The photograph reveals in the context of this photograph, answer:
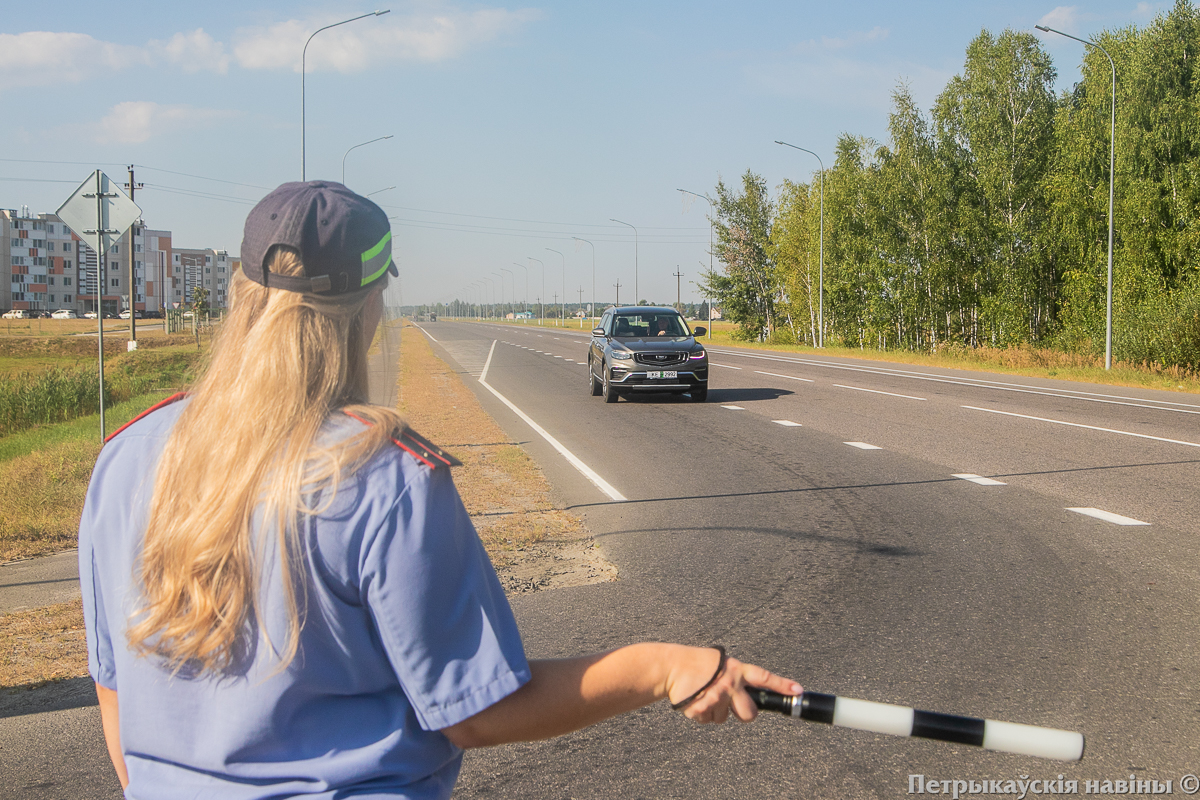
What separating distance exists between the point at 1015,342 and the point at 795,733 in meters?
40.8

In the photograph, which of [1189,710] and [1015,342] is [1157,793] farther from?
[1015,342]

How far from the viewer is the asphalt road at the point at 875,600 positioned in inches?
141

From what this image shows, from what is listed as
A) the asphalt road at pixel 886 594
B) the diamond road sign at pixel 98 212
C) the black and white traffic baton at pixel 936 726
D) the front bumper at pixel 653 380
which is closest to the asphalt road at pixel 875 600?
the asphalt road at pixel 886 594

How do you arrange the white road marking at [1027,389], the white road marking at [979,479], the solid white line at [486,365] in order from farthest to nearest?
the solid white line at [486,365]
the white road marking at [1027,389]
the white road marking at [979,479]

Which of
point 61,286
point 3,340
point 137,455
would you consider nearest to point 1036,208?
point 137,455

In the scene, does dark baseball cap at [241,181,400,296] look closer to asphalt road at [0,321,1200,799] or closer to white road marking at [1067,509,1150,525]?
asphalt road at [0,321,1200,799]

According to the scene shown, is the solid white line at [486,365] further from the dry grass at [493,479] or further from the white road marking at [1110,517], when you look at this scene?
the white road marking at [1110,517]

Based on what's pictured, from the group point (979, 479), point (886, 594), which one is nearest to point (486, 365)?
point (979, 479)

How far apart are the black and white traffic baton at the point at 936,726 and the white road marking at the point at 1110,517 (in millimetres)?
7175

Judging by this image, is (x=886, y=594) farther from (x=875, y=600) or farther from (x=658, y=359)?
(x=658, y=359)

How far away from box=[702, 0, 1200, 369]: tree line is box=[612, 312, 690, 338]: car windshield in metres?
13.5

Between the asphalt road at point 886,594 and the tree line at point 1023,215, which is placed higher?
the tree line at point 1023,215

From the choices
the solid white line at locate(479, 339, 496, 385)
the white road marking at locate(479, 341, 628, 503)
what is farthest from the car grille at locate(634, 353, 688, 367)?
the solid white line at locate(479, 339, 496, 385)

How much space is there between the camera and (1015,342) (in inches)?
1614
